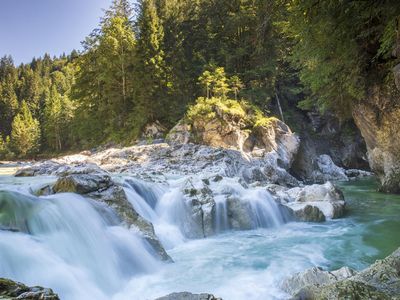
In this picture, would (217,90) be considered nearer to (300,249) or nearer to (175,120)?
(175,120)

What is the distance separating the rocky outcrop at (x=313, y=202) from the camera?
11.5 meters

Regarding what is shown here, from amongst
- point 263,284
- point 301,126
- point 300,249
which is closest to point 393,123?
point 300,249

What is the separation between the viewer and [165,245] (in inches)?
357

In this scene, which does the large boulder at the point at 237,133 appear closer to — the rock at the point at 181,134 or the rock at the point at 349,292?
the rock at the point at 181,134

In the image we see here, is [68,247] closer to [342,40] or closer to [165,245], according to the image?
[165,245]

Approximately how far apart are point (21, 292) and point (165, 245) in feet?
20.0

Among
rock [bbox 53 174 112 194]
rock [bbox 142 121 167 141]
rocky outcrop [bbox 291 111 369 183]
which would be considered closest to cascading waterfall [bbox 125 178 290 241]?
rock [bbox 53 174 112 194]

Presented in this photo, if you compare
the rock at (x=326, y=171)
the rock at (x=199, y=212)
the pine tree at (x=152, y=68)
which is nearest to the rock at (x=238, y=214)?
the rock at (x=199, y=212)

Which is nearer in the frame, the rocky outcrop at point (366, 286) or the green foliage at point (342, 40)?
the rocky outcrop at point (366, 286)

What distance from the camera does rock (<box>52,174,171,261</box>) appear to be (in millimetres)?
8305

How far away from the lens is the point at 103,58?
28.0m

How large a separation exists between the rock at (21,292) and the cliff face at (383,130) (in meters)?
13.1

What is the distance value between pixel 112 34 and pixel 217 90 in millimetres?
11013

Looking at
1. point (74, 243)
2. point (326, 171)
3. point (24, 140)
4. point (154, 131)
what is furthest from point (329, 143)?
point (24, 140)
